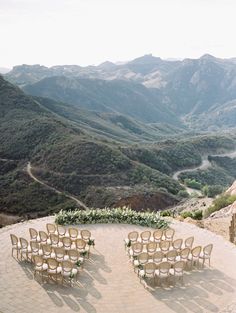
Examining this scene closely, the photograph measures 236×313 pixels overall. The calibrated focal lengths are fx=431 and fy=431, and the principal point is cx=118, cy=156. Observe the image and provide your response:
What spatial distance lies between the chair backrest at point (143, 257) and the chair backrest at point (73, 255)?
107 inches

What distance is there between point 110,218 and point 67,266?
7.59 meters

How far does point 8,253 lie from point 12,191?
5029 cm

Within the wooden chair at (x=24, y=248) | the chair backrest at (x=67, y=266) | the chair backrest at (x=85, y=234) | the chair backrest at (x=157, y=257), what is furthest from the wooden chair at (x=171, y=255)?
the wooden chair at (x=24, y=248)

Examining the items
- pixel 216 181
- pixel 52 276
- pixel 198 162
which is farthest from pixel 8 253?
pixel 198 162

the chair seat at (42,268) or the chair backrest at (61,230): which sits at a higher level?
the chair seat at (42,268)

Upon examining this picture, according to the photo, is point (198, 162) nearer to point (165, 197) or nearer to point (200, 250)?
point (165, 197)

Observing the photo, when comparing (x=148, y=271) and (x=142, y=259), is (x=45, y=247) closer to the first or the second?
(x=142, y=259)

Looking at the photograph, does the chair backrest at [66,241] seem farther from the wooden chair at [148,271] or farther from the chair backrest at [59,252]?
the wooden chair at [148,271]

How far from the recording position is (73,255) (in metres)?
18.9

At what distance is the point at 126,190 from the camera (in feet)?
233

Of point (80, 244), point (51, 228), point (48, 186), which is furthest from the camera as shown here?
point (48, 186)

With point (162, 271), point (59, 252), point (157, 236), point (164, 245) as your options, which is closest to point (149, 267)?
point (162, 271)

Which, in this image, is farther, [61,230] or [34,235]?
[61,230]

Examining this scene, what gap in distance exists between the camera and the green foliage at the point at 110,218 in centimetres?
2412
